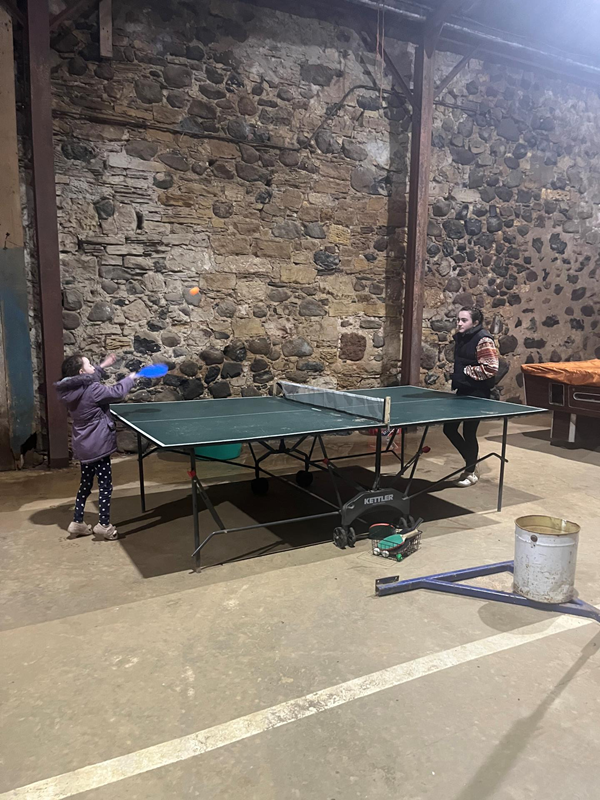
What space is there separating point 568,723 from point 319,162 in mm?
6120

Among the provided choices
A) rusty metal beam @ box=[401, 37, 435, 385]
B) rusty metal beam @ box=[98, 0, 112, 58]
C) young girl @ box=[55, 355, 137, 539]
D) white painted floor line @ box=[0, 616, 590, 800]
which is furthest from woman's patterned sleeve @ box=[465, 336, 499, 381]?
rusty metal beam @ box=[98, 0, 112, 58]

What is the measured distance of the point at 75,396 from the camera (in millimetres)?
3699

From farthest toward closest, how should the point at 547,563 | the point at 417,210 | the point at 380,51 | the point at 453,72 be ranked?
the point at 453,72, the point at 417,210, the point at 380,51, the point at 547,563

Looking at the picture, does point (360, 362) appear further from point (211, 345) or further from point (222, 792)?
point (222, 792)

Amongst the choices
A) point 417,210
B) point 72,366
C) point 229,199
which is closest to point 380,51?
point 417,210

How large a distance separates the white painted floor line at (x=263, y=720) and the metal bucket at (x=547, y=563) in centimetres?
16

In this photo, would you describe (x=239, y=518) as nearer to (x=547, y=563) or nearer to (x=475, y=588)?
(x=475, y=588)

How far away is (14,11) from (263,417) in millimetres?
4369

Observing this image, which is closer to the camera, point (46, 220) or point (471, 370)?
point (471, 370)

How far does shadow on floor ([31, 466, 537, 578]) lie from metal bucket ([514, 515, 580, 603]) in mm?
1135

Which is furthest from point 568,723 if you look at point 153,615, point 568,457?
point 568,457

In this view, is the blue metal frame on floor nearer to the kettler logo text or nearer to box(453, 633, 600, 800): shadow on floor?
box(453, 633, 600, 800): shadow on floor

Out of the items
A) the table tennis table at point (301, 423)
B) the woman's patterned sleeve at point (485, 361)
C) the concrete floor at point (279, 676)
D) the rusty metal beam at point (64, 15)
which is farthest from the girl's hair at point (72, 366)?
the rusty metal beam at point (64, 15)

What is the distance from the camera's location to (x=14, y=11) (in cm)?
514
